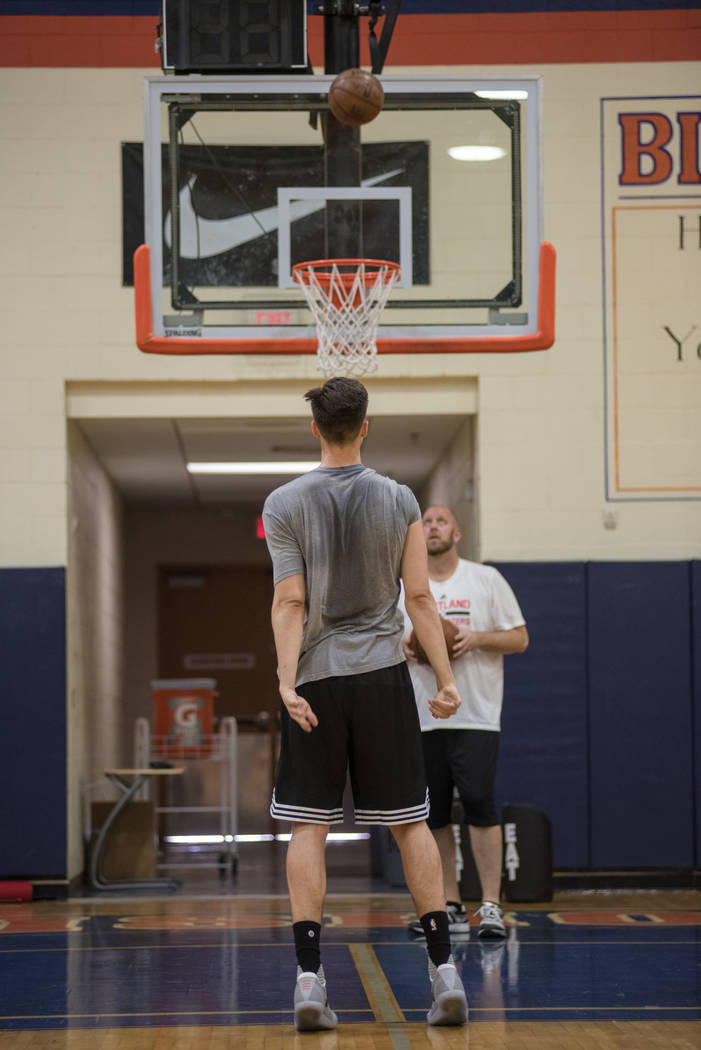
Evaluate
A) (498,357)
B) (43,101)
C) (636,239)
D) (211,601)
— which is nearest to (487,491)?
(498,357)

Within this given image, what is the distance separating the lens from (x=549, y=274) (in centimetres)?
640

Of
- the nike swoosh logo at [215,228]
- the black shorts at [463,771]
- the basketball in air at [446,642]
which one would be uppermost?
the nike swoosh logo at [215,228]

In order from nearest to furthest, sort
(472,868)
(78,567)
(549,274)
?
(549,274), (472,868), (78,567)

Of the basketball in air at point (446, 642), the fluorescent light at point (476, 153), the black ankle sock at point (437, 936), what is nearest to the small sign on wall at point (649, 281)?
the fluorescent light at point (476, 153)

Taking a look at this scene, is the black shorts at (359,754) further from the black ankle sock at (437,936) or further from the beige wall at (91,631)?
the beige wall at (91,631)

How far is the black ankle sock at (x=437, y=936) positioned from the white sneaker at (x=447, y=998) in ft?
0.10

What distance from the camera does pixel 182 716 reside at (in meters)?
10.6

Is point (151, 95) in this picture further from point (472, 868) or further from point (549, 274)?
point (472, 868)

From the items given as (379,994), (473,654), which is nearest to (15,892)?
(473,654)

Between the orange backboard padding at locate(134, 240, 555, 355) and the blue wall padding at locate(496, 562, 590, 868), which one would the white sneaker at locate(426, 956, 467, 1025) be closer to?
the orange backboard padding at locate(134, 240, 555, 355)

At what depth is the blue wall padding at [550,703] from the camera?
27.5 feet

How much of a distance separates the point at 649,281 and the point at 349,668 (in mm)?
5385

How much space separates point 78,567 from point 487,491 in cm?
299

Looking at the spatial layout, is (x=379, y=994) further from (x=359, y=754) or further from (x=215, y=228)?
(x=215, y=228)
